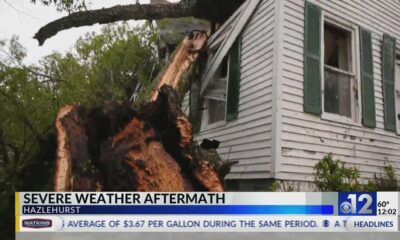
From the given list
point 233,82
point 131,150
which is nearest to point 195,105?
point 233,82

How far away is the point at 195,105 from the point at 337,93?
3.16m

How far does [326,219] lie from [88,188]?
229 centimetres

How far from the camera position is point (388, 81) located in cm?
852

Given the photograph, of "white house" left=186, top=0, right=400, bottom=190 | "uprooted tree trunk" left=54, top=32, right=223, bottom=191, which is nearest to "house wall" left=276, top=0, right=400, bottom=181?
"white house" left=186, top=0, right=400, bottom=190

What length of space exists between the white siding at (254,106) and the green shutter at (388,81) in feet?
9.07

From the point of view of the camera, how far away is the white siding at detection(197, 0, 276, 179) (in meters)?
6.93

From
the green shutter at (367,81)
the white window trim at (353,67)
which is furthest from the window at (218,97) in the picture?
the green shutter at (367,81)

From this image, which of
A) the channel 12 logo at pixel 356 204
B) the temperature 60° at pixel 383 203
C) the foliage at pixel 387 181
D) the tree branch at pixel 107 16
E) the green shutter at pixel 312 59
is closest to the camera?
the channel 12 logo at pixel 356 204

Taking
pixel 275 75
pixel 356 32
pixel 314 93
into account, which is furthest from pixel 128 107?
pixel 356 32

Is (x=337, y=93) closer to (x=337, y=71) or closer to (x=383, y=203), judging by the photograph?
(x=337, y=71)

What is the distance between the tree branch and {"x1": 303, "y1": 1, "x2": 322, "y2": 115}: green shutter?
10.5 feet

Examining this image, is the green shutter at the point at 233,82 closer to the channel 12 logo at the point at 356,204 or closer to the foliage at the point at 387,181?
the foliage at the point at 387,181

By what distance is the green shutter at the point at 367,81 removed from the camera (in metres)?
7.90

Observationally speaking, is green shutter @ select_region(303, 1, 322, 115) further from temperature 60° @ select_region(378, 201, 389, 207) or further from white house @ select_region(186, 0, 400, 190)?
temperature 60° @ select_region(378, 201, 389, 207)
